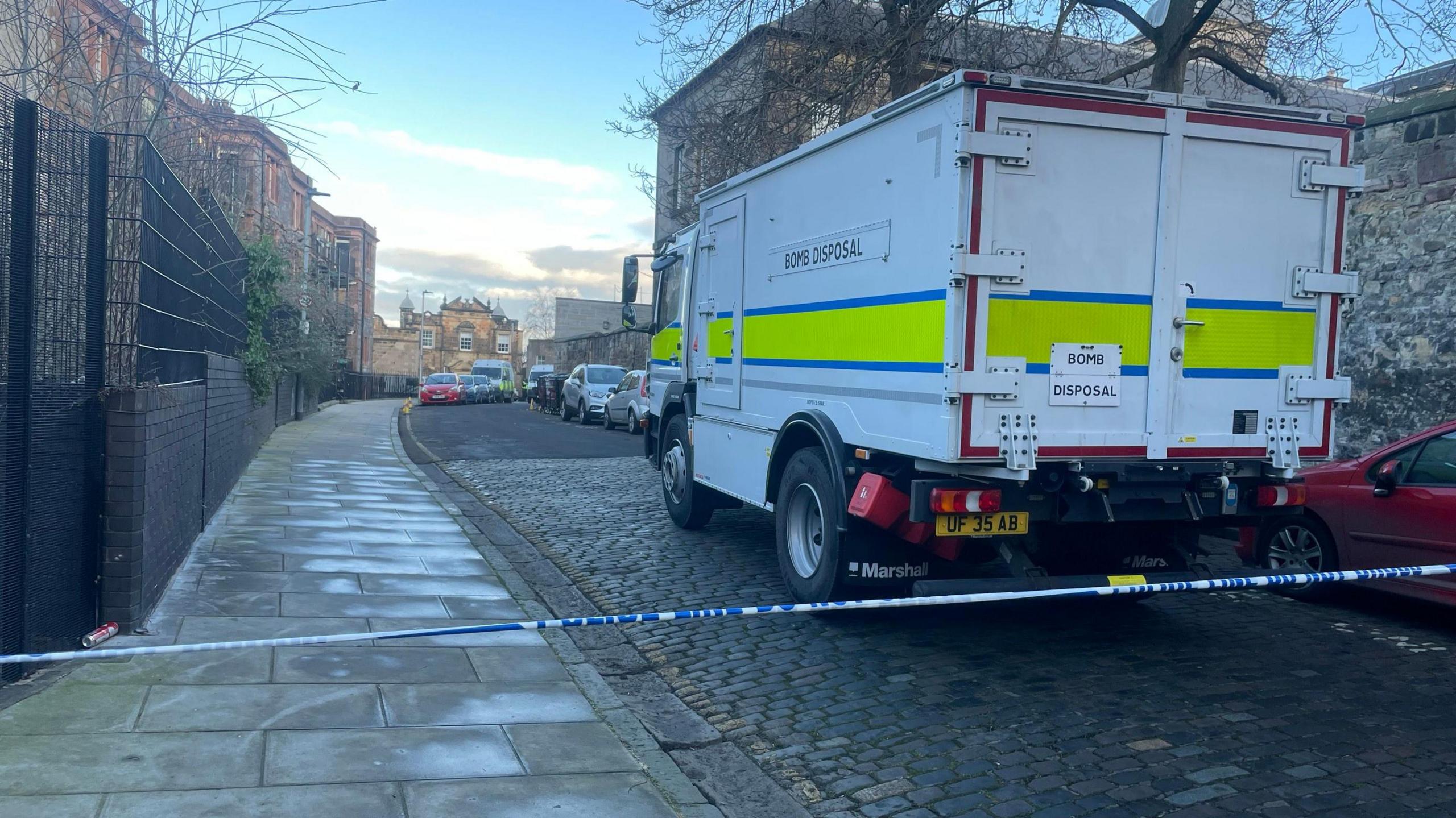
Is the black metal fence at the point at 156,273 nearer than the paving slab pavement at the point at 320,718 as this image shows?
No

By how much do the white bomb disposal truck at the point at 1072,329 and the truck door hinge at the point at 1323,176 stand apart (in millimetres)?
13

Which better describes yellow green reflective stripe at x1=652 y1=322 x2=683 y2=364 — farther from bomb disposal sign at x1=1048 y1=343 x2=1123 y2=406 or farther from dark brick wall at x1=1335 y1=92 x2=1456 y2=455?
dark brick wall at x1=1335 y1=92 x2=1456 y2=455

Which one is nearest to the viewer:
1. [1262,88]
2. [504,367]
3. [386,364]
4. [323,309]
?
[1262,88]

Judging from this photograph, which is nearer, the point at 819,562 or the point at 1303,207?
the point at 1303,207

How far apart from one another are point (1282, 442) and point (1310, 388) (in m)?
0.36

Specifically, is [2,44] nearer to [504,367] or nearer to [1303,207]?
[1303,207]

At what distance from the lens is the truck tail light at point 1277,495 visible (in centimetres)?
634

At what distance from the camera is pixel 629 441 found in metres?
23.8

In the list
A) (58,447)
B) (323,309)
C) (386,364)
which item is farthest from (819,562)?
(386,364)

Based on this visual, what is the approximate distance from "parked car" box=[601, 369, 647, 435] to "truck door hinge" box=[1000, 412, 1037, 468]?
19.2m

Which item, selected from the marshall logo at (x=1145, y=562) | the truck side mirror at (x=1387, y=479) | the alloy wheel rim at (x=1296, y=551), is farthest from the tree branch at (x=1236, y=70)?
the marshall logo at (x=1145, y=562)

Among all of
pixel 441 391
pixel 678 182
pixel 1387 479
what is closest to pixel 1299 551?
pixel 1387 479

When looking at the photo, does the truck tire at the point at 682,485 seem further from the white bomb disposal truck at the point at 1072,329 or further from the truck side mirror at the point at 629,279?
the white bomb disposal truck at the point at 1072,329

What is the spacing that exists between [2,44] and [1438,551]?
944cm
